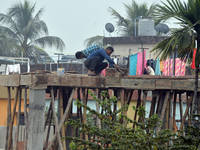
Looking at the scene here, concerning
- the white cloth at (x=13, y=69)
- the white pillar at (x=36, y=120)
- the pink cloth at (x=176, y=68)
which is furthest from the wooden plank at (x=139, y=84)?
the white cloth at (x=13, y=69)

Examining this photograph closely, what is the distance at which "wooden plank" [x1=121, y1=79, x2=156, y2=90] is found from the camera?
336 inches

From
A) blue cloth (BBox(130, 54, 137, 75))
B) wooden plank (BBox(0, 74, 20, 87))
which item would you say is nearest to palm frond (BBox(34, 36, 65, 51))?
blue cloth (BBox(130, 54, 137, 75))

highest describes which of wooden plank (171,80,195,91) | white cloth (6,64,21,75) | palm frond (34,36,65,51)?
palm frond (34,36,65,51)

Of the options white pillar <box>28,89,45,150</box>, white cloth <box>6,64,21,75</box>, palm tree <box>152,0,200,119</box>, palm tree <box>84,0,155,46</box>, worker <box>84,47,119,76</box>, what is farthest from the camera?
palm tree <box>84,0,155,46</box>

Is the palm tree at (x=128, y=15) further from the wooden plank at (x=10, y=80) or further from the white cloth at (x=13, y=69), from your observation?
the wooden plank at (x=10, y=80)

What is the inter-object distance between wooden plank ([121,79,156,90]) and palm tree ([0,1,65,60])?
18523 millimetres

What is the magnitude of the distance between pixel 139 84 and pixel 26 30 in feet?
62.0

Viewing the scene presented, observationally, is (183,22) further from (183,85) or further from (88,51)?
(88,51)

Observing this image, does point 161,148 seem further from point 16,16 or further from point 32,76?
point 16,16

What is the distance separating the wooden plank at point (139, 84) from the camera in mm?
8539

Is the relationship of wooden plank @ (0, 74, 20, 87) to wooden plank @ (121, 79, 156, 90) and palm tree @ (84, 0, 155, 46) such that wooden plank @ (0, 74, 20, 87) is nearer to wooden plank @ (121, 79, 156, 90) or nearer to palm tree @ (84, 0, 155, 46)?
wooden plank @ (121, 79, 156, 90)

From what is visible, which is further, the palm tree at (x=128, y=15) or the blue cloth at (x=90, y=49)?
the palm tree at (x=128, y=15)

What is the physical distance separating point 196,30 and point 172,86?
59.8 inches

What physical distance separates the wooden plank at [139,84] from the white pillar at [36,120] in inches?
80.7
